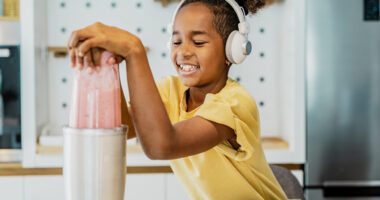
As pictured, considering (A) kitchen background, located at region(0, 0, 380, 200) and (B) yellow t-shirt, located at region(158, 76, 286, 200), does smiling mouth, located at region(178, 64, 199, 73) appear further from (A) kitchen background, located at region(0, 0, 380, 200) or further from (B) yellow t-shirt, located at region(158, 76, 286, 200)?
(A) kitchen background, located at region(0, 0, 380, 200)

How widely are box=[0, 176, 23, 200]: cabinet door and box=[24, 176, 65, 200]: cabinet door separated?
0.02 metres

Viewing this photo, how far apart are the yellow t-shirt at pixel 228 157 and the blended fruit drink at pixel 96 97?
25 cm

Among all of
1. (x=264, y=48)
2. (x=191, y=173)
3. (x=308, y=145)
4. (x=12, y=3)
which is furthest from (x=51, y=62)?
(x=191, y=173)

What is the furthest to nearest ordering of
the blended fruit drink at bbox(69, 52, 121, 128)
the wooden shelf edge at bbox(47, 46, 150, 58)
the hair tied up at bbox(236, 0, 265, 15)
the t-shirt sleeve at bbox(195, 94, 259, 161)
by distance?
the wooden shelf edge at bbox(47, 46, 150, 58)
the hair tied up at bbox(236, 0, 265, 15)
the t-shirt sleeve at bbox(195, 94, 259, 161)
the blended fruit drink at bbox(69, 52, 121, 128)

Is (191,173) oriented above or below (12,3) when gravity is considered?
below

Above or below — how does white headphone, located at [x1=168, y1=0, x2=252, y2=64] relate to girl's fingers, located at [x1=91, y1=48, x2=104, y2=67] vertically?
above

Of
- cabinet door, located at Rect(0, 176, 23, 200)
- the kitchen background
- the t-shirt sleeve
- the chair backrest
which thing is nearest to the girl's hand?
the t-shirt sleeve

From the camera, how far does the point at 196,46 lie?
74 centimetres

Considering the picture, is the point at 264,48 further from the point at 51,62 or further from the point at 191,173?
the point at 191,173

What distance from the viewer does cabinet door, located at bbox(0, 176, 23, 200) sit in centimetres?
192

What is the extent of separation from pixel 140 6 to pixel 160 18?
0.10 m

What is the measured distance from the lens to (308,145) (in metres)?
1.97

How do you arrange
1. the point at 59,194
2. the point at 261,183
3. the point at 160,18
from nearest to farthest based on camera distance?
the point at 261,183 < the point at 59,194 < the point at 160,18

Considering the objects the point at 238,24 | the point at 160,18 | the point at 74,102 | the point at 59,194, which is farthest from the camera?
the point at 160,18
